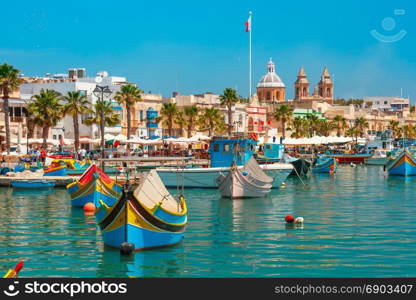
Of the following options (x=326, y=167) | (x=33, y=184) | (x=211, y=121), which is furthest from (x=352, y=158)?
(x=33, y=184)

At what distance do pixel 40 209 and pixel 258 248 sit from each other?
56.2ft

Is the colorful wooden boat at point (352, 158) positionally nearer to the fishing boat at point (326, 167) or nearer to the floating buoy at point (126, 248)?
the fishing boat at point (326, 167)

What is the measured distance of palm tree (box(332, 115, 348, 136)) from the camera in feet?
457

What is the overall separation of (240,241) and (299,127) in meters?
96.4

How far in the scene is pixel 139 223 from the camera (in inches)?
994

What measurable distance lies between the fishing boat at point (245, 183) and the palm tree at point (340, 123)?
9485 cm

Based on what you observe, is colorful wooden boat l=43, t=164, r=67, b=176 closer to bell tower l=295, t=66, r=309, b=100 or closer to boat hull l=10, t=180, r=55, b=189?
boat hull l=10, t=180, r=55, b=189

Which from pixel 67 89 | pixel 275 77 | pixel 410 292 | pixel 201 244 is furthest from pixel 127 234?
pixel 275 77

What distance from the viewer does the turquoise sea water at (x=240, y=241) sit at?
2297 centimetres

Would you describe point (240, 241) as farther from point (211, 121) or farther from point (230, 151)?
point (211, 121)

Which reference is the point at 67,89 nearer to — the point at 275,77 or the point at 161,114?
the point at 161,114

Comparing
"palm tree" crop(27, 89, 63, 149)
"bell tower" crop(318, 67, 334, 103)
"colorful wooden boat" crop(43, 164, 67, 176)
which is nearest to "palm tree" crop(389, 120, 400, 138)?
"bell tower" crop(318, 67, 334, 103)

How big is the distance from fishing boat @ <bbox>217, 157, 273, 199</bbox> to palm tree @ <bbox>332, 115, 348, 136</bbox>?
94.9 metres

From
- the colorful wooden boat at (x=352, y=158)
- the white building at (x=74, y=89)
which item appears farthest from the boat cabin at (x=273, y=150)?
the colorful wooden boat at (x=352, y=158)
